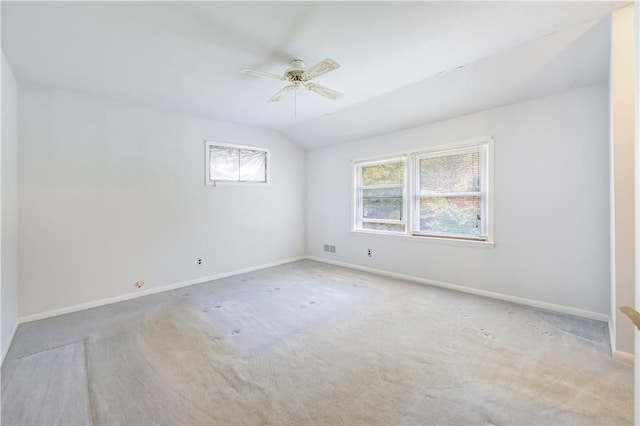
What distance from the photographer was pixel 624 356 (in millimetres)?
2072

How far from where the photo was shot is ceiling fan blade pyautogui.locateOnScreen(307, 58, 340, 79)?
7.11ft

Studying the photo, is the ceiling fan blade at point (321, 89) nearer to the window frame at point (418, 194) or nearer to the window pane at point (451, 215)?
the window frame at point (418, 194)

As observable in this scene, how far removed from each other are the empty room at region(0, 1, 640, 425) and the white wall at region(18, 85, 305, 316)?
24mm

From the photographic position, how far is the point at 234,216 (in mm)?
4734

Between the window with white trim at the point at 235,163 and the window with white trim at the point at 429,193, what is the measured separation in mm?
1816

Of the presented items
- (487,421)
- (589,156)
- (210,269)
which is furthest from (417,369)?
(210,269)

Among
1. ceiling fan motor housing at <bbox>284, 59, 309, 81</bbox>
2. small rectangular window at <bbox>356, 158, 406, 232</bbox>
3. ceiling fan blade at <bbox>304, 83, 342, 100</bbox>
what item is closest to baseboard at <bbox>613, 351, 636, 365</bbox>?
small rectangular window at <bbox>356, 158, 406, 232</bbox>

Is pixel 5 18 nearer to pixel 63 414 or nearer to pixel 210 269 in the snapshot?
pixel 63 414

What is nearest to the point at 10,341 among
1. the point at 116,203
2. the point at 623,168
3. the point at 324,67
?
the point at 116,203

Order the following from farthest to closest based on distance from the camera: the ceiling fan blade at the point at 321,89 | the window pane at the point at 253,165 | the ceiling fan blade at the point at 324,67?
the window pane at the point at 253,165
the ceiling fan blade at the point at 321,89
the ceiling fan blade at the point at 324,67

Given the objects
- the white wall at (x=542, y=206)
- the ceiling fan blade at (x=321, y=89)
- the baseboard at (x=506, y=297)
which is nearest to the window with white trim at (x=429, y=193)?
the white wall at (x=542, y=206)

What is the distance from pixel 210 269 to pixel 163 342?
2.03 m

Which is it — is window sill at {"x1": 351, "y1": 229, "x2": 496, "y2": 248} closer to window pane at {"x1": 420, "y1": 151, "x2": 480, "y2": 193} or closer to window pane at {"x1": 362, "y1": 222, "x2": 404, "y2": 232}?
window pane at {"x1": 362, "y1": 222, "x2": 404, "y2": 232}

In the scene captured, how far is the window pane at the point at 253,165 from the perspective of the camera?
4.85 metres
